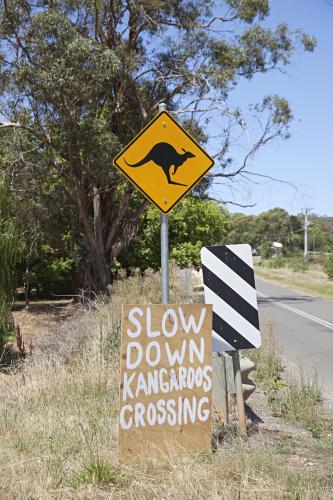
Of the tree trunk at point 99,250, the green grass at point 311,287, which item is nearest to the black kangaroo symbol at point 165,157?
the tree trunk at point 99,250

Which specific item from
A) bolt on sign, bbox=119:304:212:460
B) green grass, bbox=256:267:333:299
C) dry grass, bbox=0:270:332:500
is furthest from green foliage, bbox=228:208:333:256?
bolt on sign, bbox=119:304:212:460

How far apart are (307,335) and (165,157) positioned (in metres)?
10.6

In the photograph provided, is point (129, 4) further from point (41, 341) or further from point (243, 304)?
point (243, 304)

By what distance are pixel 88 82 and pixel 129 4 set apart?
14.7 feet

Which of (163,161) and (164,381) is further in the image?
(163,161)

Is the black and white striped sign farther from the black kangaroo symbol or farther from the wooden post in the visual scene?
the black kangaroo symbol

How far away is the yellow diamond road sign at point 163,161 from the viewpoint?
581cm

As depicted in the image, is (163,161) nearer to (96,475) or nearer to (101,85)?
(96,475)

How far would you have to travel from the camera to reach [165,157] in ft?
19.0

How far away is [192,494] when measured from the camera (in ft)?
12.8

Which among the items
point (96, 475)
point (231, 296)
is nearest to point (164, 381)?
point (96, 475)

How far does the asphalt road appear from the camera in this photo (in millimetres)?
10503

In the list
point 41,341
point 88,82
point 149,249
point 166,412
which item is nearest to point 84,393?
point 166,412

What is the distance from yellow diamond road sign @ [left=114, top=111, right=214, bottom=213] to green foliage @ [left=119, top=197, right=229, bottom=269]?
2205 centimetres
